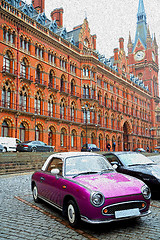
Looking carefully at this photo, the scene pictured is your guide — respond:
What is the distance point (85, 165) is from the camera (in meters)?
6.06

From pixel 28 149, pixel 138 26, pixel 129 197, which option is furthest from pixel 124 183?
pixel 138 26

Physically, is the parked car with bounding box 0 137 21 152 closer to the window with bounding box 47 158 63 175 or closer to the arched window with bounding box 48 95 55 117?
the arched window with bounding box 48 95 55 117

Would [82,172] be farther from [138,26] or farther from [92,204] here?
[138,26]

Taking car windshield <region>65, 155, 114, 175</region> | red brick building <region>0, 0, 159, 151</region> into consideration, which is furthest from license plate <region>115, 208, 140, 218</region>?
red brick building <region>0, 0, 159, 151</region>

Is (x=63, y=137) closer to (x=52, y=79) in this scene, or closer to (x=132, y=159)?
(x=52, y=79)

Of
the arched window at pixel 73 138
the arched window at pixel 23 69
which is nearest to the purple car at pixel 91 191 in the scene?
the arched window at pixel 23 69

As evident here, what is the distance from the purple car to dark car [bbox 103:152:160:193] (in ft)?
4.94

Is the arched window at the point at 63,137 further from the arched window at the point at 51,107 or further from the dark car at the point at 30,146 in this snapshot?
the dark car at the point at 30,146

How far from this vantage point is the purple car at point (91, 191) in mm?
4664

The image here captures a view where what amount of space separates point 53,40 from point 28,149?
18.5 m

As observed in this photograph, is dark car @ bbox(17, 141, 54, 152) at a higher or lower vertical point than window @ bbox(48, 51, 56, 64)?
lower

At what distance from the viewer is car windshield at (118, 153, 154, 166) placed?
29.1ft

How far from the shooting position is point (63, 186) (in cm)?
554

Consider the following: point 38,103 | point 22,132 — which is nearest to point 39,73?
point 38,103
